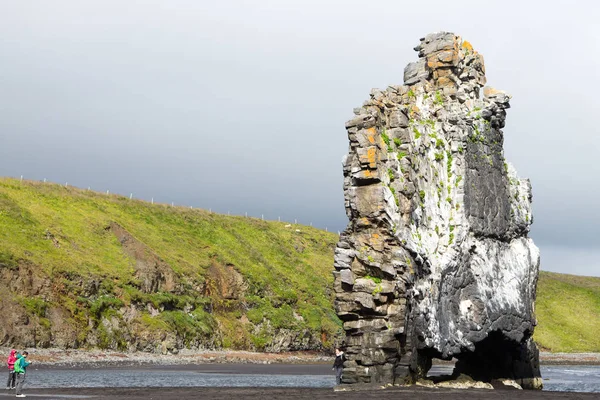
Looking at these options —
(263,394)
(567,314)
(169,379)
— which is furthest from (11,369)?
(567,314)

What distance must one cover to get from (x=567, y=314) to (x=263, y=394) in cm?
11425

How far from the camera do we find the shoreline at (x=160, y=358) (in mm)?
70125

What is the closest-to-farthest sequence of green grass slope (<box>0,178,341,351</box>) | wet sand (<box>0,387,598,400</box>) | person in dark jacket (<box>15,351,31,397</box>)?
wet sand (<box>0,387,598,400</box>) < person in dark jacket (<box>15,351,31,397</box>) < green grass slope (<box>0,178,341,351</box>)

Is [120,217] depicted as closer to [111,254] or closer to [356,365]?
[111,254]

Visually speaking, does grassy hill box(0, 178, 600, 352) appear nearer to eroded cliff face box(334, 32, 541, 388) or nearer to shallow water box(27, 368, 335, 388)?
shallow water box(27, 368, 335, 388)

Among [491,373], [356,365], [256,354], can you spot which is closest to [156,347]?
[256,354]

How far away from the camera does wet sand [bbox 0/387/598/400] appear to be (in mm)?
38312

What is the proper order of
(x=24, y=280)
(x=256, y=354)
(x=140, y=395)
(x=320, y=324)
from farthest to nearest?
(x=320, y=324) < (x=256, y=354) < (x=24, y=280) < (x=140, y=395)

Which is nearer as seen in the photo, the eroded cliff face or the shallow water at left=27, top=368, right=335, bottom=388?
the eroded cliff face

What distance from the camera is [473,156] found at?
5112cm

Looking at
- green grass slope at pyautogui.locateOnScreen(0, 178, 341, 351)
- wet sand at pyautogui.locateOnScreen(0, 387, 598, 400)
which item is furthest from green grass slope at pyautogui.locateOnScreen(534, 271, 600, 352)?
wet sand at pyautogui.locateOnScreen(0, 387, 598, 400)

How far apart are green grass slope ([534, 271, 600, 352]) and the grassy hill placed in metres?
0.80

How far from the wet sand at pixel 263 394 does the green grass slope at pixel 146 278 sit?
31.3 m

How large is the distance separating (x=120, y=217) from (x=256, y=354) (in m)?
26.5
